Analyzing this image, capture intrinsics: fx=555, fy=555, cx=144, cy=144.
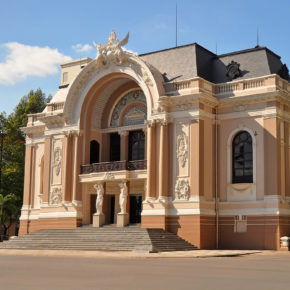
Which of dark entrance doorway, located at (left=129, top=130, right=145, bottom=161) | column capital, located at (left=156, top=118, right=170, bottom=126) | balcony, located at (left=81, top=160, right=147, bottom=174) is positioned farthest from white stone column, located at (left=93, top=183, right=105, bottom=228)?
column capital, located at (left=156, top=118, right=170, bottom=126)

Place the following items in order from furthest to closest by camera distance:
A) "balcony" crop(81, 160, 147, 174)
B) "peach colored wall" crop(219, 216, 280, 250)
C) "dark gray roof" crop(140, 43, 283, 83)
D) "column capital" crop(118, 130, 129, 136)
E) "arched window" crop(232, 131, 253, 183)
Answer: "column capital" crop(118, 130, 129, 136), "balcony" crop(81, 160, 147, 174), "dark gray roof" crop(140, 43, 283, 83), "arched window" crop(232, 131, 253, 183), "peach colored wall" crop(219, 216, 280, 250)

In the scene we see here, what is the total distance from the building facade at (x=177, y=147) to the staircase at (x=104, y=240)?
121cm

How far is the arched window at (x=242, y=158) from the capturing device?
34.3m

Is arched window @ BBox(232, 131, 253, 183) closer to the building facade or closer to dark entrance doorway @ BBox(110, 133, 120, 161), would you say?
the building facade

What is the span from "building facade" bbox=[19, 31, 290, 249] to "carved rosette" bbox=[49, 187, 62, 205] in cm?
8

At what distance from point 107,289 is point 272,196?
22713 millimetres

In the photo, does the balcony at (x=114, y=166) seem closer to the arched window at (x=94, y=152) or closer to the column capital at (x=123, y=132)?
the arched window at (x=94, y=152)

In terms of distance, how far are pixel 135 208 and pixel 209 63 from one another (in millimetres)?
11279

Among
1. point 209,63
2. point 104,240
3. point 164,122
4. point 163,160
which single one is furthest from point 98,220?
point 209,63

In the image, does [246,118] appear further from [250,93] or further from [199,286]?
[199,286]

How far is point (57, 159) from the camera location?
41.0 meters

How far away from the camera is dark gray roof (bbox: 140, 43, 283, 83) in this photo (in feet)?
119

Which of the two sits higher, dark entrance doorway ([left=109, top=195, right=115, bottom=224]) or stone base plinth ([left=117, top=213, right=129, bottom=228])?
dark entrance doorway ([left=109, top=195, right=115, bottom=224])

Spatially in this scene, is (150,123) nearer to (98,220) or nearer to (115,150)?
(115,150)
